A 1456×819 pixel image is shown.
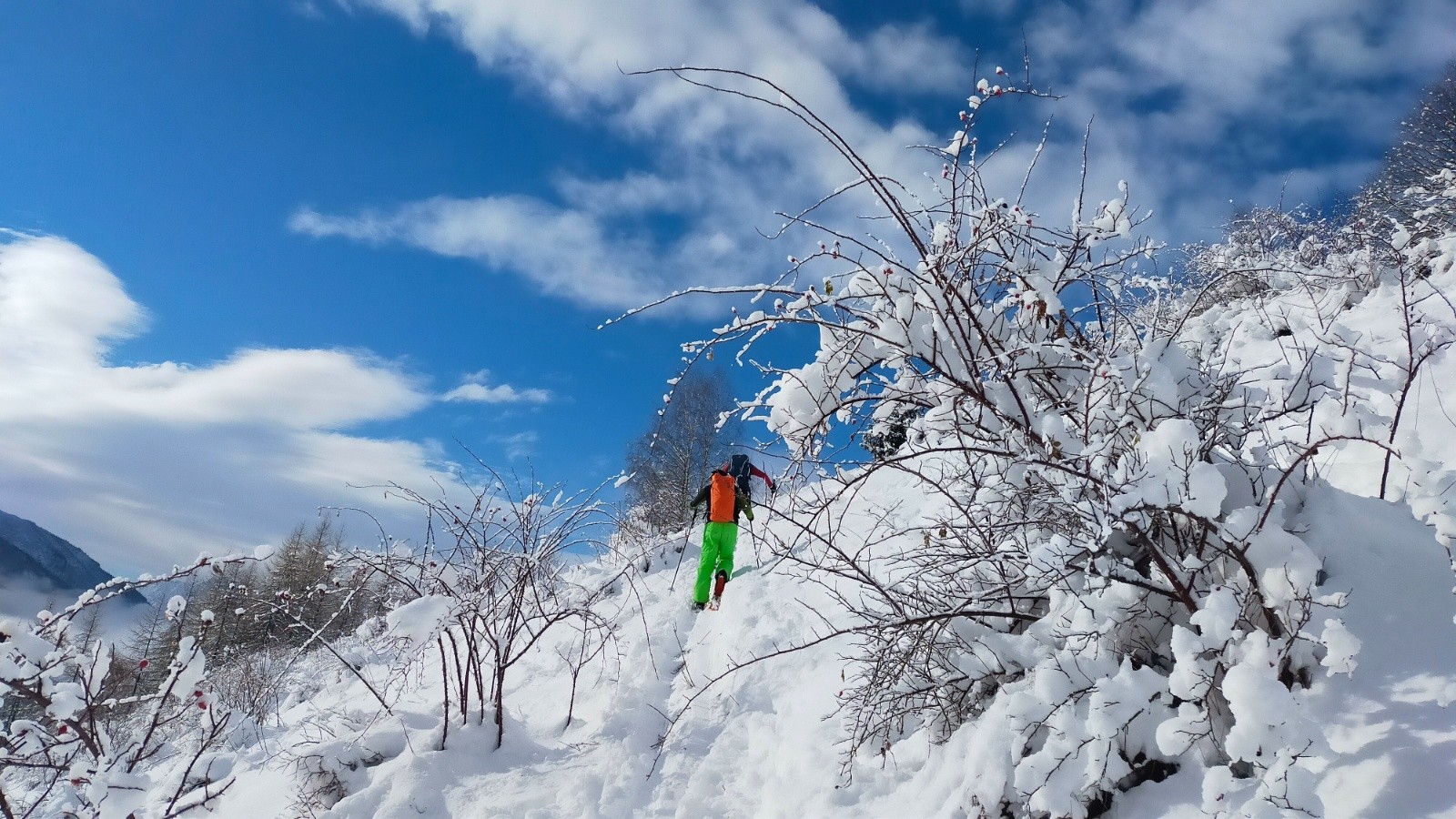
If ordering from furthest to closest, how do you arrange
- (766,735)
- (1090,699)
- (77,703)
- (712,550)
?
(712,550), (766,735), (77,703), (1090,699)

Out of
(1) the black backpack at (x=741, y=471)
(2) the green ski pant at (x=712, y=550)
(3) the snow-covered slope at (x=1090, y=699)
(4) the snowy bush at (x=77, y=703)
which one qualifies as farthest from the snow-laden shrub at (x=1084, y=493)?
(1) the black backpack at (x=741, y=471)

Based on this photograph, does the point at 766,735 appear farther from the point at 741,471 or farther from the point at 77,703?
the point at 741,471

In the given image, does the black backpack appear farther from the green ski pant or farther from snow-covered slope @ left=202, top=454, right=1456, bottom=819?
snow-covered slope @ left=202, top=454, right=1456, bottom=819

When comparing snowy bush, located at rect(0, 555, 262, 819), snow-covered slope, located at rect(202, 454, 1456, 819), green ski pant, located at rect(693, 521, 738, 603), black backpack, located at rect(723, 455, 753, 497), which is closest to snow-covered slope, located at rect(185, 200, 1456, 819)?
snow-covered slope, located at rect(202, 454, 1456, 819)

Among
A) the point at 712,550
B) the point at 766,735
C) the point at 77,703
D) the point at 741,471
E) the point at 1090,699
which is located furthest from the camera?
the point at 741,471

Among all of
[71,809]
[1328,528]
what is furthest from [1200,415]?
[71,809]

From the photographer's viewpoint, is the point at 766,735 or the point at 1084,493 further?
the point at 766,735

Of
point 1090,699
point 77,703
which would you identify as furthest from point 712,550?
point 1090,699

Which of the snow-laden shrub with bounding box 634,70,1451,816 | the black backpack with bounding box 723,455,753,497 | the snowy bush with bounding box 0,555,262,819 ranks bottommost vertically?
the snowy bush with bounding box 0,555,262,819

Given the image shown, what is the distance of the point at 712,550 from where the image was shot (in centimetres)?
730

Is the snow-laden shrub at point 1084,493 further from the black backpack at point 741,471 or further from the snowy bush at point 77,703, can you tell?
the black backpack at point 741,471

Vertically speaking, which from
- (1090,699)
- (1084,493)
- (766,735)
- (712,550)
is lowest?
(766,735)

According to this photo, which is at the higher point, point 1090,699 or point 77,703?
point 1090,699

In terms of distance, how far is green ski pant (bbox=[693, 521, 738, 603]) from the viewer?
23.8ft
